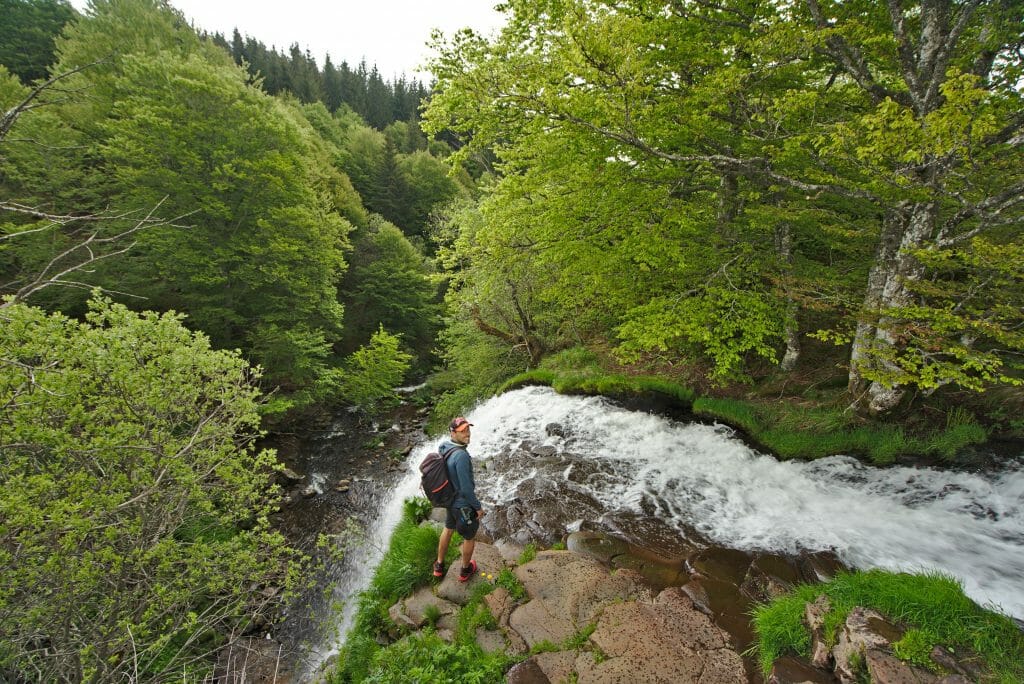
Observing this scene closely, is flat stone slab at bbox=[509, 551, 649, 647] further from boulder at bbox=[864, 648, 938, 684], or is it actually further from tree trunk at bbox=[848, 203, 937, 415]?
tree trunk at bbox=[848, 203, 937, 415]

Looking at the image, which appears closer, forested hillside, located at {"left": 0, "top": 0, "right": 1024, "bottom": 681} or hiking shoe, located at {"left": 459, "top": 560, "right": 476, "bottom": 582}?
forested hillside, located at {"left": 0, "top": 0, "right": 1024, "bottom": 681}

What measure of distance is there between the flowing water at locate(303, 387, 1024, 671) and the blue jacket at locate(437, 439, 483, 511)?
6.90ft

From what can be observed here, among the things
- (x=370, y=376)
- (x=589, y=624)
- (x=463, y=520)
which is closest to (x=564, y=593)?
(x=589, y=624)

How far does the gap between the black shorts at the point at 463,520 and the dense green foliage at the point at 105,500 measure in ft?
10.1

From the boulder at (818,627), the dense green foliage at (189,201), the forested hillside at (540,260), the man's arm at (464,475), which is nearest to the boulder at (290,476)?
the forested hillside at (540,260)

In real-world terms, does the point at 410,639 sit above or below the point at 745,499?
below

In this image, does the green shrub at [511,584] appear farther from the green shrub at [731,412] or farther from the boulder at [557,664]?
the green shrub at [731,412]

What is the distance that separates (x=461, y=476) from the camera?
4938 mm

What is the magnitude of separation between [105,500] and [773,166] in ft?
39.7

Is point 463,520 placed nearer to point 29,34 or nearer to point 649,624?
point 649,624

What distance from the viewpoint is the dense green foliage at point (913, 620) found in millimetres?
3248

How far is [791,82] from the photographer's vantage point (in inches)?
320

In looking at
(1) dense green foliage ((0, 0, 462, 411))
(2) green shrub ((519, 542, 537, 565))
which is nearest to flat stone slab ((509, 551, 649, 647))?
(2) green shrub ((519, 542, 537, 565))

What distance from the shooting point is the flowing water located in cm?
523
